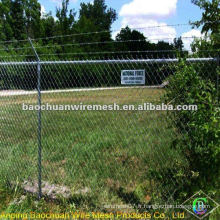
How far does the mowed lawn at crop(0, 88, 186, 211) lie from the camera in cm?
371

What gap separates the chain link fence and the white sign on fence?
0.01 m

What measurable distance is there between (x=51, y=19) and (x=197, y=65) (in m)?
29.6

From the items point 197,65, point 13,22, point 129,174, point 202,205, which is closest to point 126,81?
point 197,65

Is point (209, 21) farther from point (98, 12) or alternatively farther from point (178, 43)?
point (98, 12)

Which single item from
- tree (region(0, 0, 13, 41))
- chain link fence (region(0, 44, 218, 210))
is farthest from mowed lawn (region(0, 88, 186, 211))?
tree (region(0, 0, 13, 41))

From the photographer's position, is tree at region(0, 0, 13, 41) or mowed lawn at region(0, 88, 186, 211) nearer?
mowed lawn at region(0, 88, 186, 211)

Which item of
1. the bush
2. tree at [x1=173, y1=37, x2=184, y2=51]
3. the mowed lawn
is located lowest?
the mowed lawn

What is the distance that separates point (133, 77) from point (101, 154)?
2571 millimetres

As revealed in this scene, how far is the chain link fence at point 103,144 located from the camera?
3246mm

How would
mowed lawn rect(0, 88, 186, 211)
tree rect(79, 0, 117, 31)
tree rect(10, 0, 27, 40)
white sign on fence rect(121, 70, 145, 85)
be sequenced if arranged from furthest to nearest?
tree rect(79, 0, 117, 31) → tree rect(10, 0, 27, 40) → mowed lawn rect(0, 88, 186, 211) → white sign on fence rect(121, 70, 145, 85)

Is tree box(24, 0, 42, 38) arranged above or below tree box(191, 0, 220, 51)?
above

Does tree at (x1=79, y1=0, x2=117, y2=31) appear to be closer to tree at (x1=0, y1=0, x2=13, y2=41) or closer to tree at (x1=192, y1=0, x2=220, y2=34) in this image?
tree at (x1=0, y1=0, x2=13, y2=41)

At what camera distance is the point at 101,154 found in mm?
5250

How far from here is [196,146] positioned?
9.36 feet
